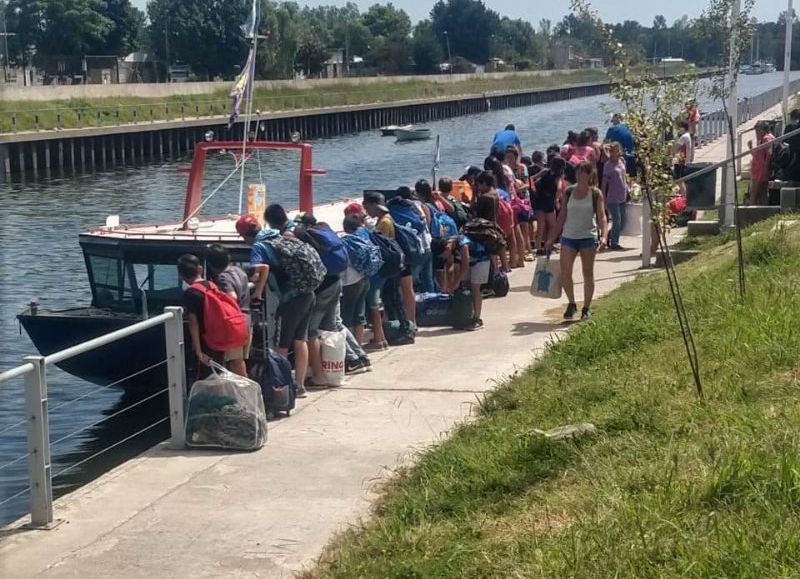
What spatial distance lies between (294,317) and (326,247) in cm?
73

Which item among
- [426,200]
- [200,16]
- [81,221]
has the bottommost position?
[81,221]

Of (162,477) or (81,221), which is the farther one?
(81,221)

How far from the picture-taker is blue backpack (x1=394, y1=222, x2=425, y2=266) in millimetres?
12414

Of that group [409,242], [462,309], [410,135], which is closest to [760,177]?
[462,309]

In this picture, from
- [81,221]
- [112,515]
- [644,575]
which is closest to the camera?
[644,575]

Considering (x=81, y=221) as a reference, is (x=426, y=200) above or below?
above

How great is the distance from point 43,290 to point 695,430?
18782mm

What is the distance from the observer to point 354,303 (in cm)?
1177

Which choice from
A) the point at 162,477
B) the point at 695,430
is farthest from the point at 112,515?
the point at 695,430

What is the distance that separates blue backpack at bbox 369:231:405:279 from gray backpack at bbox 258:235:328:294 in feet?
6.17

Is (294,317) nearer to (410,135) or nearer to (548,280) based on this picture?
(548,280)

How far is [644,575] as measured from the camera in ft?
16.1

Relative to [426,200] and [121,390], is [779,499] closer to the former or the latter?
[426,200]

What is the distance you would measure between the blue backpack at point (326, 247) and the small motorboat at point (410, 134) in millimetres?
60959
